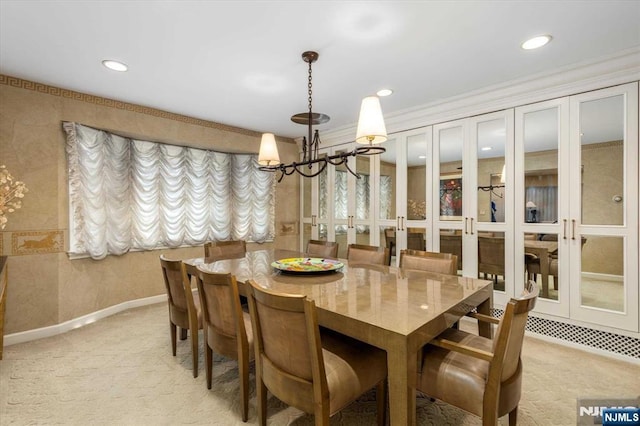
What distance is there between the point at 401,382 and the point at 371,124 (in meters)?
1.49

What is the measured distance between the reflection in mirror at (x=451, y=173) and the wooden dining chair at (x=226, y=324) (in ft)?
8.44

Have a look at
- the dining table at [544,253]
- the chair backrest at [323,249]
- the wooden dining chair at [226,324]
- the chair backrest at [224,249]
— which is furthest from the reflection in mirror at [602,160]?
the chair backrest at [224,249]

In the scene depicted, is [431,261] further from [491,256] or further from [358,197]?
[358,197]

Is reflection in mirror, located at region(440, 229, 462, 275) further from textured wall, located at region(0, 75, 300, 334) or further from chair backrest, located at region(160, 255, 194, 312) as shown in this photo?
textured wall, located at region(0, 75, 300, 334)

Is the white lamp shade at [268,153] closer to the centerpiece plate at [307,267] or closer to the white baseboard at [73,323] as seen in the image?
the centerpiece plate at [307,267]

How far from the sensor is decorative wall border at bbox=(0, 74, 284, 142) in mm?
2832

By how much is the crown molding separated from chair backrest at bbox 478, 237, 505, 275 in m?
1.37

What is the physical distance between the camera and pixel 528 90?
2916 mm

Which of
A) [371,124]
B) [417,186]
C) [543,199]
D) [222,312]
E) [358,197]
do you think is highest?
[371,124]

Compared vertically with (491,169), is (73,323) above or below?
below

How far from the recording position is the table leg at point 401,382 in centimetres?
118

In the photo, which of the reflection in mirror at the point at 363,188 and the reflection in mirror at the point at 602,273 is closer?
the reflection in mirror at the point at 602,273

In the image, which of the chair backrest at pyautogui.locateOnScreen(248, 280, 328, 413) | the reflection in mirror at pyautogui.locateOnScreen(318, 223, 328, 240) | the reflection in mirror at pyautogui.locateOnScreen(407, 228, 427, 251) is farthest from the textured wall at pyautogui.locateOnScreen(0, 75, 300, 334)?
the reflection in mirror at pyautogui.locateOnScreen(407, 228, 427, 251)

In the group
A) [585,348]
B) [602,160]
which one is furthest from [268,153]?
[585,348]
